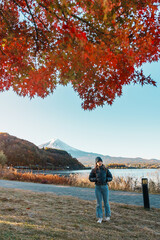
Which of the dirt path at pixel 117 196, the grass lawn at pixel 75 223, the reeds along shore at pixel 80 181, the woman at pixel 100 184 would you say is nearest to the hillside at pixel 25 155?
the reeds along shore at pixel 80 181

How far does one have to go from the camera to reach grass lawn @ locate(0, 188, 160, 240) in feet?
13.0

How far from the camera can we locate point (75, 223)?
16.8ft

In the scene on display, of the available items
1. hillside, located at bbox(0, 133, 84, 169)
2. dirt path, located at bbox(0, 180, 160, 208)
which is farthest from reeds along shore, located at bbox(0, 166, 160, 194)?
hillside, located at bbox(0, 133, 84, 169)

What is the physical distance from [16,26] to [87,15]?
103 inches

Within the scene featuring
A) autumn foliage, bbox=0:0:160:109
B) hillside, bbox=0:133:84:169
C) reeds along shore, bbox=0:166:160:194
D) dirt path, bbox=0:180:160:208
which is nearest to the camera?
autumn foliage, bbox=0:0:160:109

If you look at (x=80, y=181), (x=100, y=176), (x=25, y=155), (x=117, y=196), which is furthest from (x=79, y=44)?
(x=25, y=155)

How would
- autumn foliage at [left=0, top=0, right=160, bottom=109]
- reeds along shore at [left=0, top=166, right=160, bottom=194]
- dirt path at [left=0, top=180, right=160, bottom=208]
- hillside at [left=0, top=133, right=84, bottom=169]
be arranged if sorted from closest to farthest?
1. autumn foliage at [left=0, top=0, right=160, bottom=109]
2. dirt path at [left=0, top=180, right=160, bottom=208]
3. reeds along shore at [left=0, top=166, right=160, bottom=194]
4. hillside at [left=0, top=133, right=84, bottom=169]

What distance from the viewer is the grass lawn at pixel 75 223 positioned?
13.0 ft

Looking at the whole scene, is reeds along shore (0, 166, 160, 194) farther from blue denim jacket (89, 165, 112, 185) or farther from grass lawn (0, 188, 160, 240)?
blue denim jacket (89, 165, 112, 185)

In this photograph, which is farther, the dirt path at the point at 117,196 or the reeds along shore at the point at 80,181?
the reeds along shore at the point at 80,181

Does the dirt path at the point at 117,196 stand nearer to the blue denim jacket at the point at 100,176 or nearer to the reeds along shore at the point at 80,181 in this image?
the reeds along shore at the point at 80,181

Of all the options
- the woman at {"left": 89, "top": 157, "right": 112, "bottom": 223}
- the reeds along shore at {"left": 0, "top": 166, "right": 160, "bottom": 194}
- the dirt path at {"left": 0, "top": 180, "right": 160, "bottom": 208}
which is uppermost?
the woman at {"left": 89, "top": 157, "right": 112, "bottom": 223}

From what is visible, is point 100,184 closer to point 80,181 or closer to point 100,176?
point 100,176

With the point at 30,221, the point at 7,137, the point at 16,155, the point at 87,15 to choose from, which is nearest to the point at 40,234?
the point at 30,221
